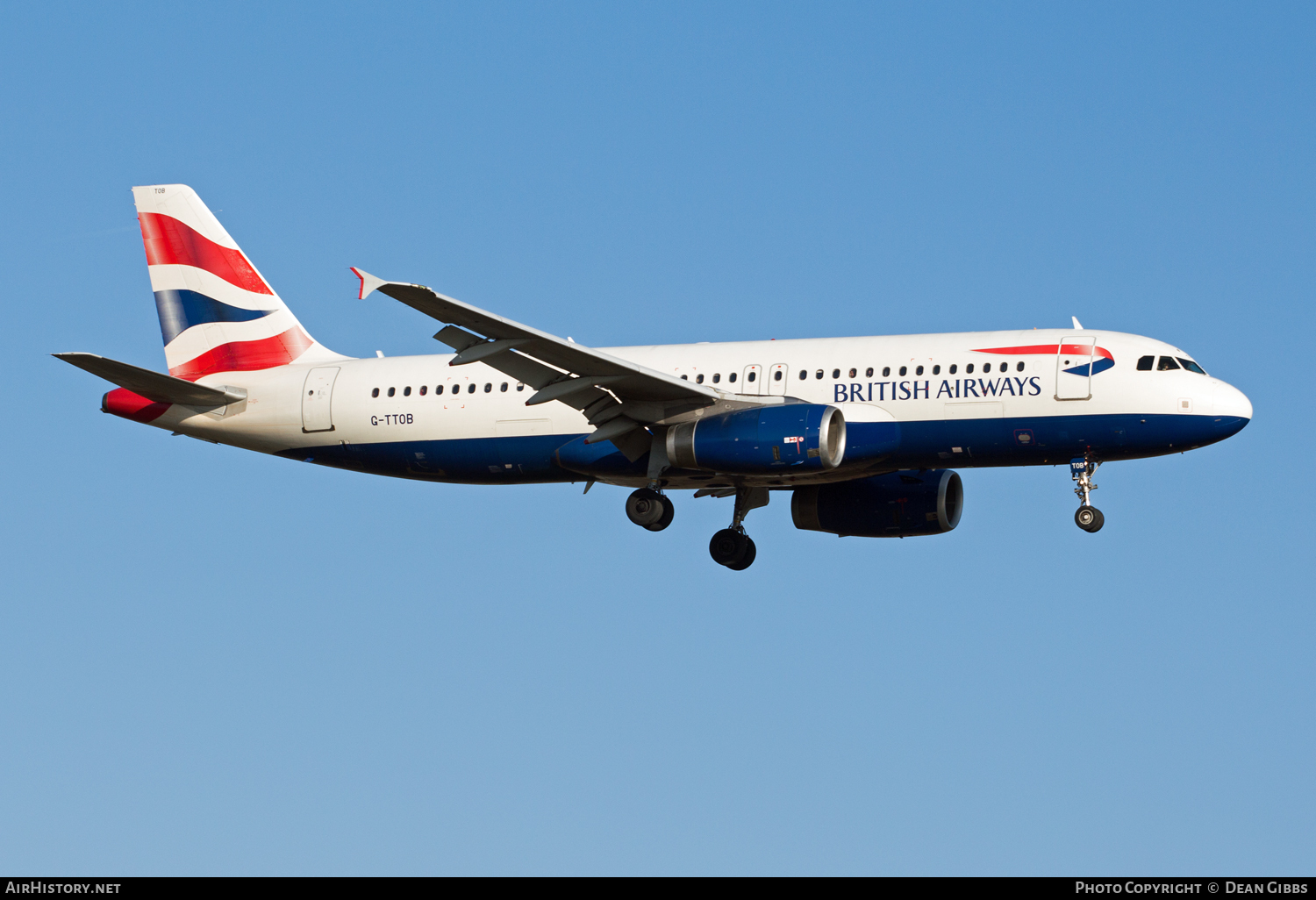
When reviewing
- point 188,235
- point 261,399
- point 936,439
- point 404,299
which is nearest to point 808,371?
point 936,439

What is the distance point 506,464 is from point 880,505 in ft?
30.3

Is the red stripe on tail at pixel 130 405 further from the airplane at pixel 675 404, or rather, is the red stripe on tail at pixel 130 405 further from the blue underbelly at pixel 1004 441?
the blue underbelly at pixel 1004 441

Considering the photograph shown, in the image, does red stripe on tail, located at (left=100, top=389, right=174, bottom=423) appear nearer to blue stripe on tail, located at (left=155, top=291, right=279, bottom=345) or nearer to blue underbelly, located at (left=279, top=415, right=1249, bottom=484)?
blue stripe on tail, located at (left=155, top=291, right=279, bottom=345)

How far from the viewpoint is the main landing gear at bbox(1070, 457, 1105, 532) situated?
39.6 m

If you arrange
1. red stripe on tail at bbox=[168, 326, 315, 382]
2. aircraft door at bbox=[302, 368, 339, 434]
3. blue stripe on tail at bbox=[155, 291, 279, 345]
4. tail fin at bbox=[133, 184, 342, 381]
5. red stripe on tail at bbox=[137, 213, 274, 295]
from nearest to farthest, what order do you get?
aircraft door at bbox=[302, 368, 339, 434] → red stripe on tail at bbox=[168, 326, 315, 382] → tail fin at bbox=[133, 184, 342, 381] → blue stripe on tail at bbox=[155, 291, 279, 345] → red stripe on tail at bbox=[137, 213, 274, 295]

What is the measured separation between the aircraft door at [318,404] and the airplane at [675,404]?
0.16 ft

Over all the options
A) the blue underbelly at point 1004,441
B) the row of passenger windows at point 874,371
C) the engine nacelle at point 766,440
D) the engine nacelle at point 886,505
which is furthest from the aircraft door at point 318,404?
the engine nacelle at point 886,505

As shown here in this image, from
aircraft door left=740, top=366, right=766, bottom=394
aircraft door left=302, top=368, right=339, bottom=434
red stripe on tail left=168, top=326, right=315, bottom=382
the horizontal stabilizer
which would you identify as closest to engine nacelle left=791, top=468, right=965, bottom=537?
aircraft door left=740, top=366, right=766, bottom=394

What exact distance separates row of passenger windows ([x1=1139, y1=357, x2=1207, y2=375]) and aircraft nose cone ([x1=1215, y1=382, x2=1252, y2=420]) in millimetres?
697

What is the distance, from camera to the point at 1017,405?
3912 cm

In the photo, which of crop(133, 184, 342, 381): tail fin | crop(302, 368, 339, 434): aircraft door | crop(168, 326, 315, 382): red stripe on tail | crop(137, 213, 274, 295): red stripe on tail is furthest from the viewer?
crop(137, 213, 274, 295): red stripe on tail

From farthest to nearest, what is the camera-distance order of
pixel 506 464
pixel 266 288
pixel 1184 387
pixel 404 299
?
pixel 266 288 < pixel 506 464 < pixel 1184 387 < pixel 404 299

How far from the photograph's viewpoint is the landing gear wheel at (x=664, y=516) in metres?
42.0

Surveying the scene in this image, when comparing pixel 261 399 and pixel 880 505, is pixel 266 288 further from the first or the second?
pixel 880 505
